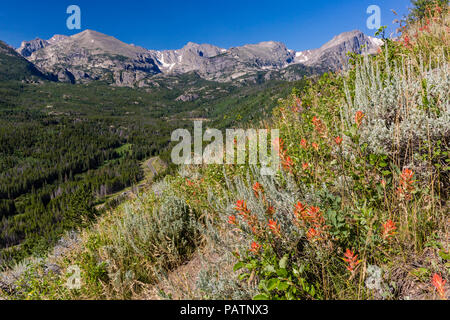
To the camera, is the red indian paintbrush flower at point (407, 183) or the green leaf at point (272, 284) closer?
the green leaf at point (272, 284)

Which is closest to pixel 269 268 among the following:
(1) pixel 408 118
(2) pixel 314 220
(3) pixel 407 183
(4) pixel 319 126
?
(2) pixel 314 220

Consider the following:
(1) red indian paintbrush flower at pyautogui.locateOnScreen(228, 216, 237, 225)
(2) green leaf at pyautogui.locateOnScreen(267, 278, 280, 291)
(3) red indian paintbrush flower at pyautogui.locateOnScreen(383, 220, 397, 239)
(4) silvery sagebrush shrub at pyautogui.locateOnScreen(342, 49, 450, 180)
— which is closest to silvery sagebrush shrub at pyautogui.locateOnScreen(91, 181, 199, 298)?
A: (1) red indian paintbrush flower at pyautogui.locateOnScreen(228, 216, 237, 225)

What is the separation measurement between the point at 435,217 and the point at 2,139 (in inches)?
10257

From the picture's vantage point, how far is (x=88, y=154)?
607 feet

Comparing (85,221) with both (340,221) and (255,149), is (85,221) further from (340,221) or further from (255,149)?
(340,221)

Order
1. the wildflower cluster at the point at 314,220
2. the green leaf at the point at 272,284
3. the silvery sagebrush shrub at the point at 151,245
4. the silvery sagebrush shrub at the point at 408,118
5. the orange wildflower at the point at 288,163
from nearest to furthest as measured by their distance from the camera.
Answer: the green leaf at the point at 272,284 → the wildflower cluster at the point at 314,220 → the orange wildflower at the point at 288,163 → the silvery sagebrush shrub at the point at 408,118 → the silvery sagebrush shrub at the point at 151,245

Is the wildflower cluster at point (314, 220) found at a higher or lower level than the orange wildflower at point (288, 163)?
lower

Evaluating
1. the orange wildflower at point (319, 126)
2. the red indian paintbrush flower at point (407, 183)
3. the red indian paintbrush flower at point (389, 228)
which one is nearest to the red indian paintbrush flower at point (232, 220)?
the red indian paintbrush flower at point (389, 228)

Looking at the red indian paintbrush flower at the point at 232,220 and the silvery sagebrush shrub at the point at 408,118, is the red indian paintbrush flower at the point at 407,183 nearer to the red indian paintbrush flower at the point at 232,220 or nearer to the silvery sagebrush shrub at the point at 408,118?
the silvery sagebrush shrub at the point at 408,118

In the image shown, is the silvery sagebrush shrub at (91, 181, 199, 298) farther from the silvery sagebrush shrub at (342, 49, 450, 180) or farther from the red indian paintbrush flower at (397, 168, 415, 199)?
the silvery sagebrush shrub at (342, 49, 450, 180)

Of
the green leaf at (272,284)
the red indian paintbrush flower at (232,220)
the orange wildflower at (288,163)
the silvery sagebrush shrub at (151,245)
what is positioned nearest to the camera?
the green leaf at (272,284)

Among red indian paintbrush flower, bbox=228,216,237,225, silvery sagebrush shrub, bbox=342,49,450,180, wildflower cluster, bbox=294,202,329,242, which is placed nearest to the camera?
wildflower cluster, bbox=294,202,329,242

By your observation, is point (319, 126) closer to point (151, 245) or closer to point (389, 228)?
point (389, 228)
